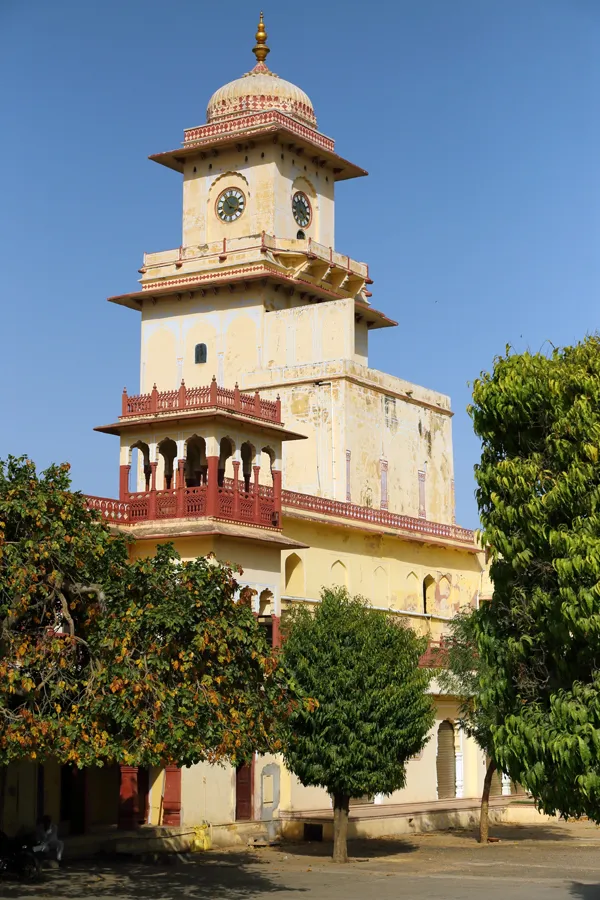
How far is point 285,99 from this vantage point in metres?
49.8

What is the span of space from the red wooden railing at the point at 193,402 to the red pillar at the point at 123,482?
1267 mm

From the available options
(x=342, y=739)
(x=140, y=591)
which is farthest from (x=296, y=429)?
(x=140, y=591)

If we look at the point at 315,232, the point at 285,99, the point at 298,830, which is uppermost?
the point at 285,99

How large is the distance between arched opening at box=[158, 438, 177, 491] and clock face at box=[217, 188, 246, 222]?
611 inches

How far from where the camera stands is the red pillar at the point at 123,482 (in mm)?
33256

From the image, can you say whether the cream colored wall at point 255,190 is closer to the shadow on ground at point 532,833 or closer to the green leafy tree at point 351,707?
the shadow on ground at point 532,833

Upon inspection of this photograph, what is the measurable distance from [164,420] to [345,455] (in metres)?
11.1

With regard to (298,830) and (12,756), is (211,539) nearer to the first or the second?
(298,830)

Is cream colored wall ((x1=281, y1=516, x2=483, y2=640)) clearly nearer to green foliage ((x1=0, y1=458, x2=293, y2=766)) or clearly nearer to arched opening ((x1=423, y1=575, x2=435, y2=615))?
arched opening ((x1=423, y1=575, x2=435, y2=615))

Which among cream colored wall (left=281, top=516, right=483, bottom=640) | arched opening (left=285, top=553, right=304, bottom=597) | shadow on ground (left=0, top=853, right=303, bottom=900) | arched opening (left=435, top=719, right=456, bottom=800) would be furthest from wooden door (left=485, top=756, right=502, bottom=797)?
shadow on ground (left=0, top=853, right=303, bottom=900)

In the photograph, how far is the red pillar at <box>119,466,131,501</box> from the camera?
3326 centimetres

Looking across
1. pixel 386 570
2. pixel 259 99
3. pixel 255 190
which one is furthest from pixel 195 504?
pixel 259 99

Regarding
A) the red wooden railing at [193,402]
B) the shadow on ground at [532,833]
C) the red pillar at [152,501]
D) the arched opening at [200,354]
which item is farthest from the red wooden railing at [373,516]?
the shadow on ground at [532,833]

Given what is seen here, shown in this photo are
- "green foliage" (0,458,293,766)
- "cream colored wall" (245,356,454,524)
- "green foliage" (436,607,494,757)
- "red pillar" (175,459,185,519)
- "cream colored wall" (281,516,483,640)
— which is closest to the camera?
"green foliage" (0,458,293,766)
